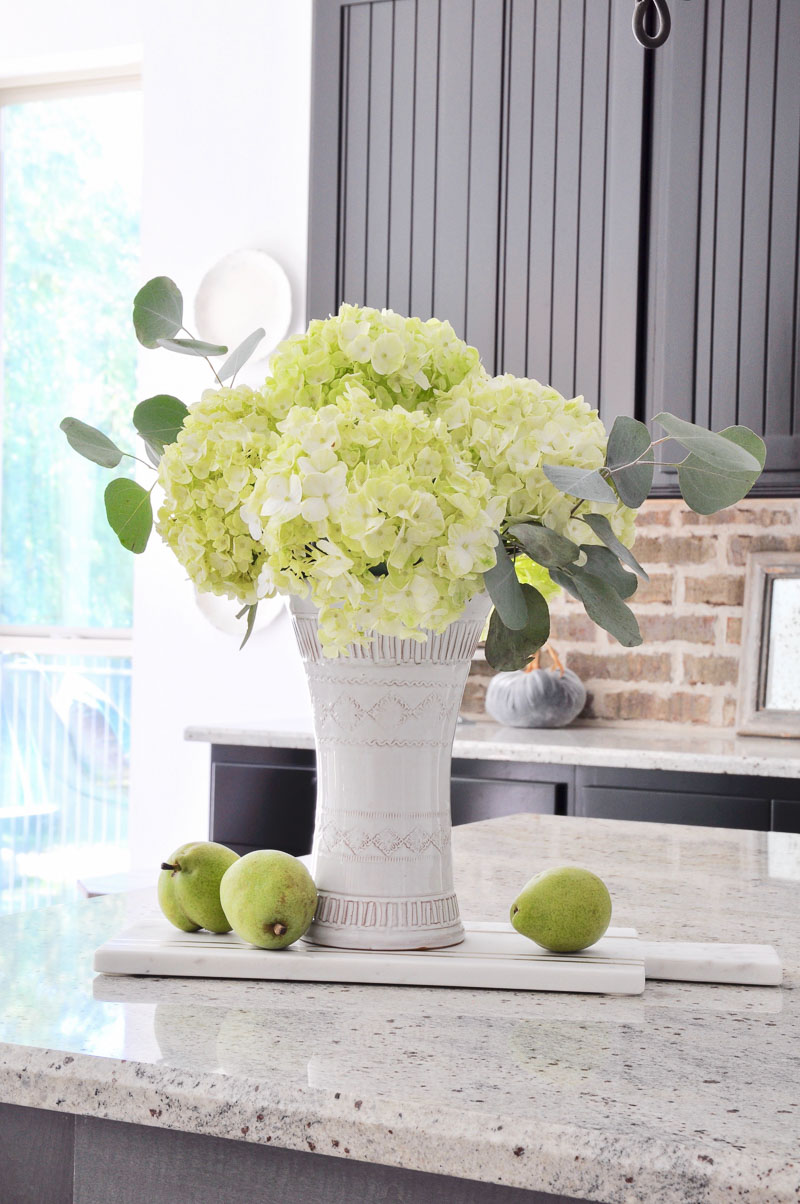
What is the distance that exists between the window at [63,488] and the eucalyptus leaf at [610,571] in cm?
314

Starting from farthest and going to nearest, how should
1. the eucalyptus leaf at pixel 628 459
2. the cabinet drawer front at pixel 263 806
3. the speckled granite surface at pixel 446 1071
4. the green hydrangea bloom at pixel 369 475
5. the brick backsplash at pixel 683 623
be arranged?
the brick backsplash at pixel 683 623 → the cabinet drawer front at pixel 263 806 → the eucalyptus leaf at pixel 628 459 → the green hydrangea bloom at pixel 369 475 → the speckled granite surface at pixel 446 1071

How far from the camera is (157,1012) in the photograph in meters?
0.89

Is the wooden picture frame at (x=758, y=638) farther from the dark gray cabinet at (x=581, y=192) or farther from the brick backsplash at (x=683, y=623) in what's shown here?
the dark gray cabinet at (x=581, y=192)

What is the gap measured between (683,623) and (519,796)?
80cm

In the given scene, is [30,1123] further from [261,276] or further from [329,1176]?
[261,276]

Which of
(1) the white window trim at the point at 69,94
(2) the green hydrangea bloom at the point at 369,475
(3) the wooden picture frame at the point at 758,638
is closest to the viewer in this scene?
(2) the green hydrangea bloom at the point at 369,475

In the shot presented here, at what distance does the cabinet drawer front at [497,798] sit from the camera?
9.25 ft

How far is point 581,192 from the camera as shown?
121 inches

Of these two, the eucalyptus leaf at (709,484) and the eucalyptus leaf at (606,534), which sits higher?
the eucalyptus leaf at (709,484)

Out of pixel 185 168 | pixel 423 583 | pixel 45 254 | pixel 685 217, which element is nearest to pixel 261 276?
pixel 185 168

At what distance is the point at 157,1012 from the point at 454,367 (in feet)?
1.68

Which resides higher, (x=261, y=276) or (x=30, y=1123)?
(x=261, y=276)

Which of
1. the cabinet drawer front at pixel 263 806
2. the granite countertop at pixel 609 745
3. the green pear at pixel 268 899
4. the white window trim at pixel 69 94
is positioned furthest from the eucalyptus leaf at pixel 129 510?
the white window trim at pixel 69 94

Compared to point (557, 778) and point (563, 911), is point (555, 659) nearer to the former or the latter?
point (557, 778)
